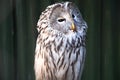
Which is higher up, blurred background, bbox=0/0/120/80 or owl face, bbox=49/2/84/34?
owl face, bbox=49/2/84/34

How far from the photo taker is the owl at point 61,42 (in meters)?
1.55

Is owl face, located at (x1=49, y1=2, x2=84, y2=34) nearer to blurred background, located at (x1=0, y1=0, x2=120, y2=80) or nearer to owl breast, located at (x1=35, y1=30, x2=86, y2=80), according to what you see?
owl breast, located at (x1=35, y1=30, x2=86, y2=80)

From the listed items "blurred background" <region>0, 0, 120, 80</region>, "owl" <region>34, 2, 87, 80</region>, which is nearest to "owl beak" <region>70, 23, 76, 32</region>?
"owl" <region>34, 2, 87, 80</region>

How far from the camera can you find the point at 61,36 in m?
1.57

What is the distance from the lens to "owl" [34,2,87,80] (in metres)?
1.55
